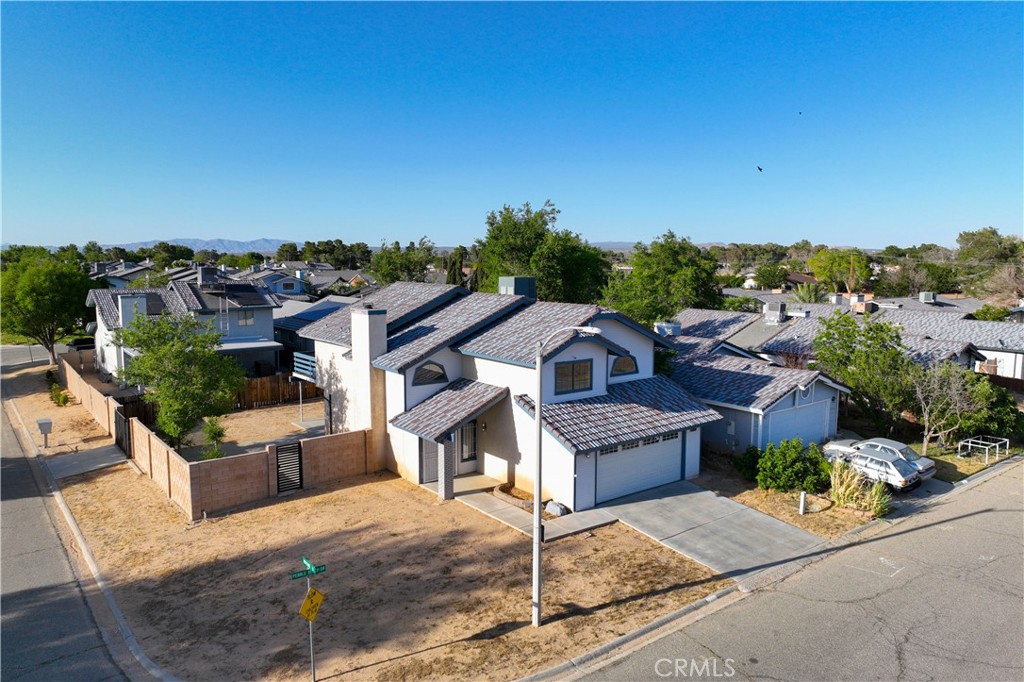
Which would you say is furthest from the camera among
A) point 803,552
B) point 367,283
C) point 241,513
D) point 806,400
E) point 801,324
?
point 367,283

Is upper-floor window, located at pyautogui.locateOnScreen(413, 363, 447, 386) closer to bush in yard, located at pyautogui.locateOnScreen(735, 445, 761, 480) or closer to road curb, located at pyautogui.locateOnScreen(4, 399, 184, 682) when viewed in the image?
road curb, located at pyautogui.locateOnScreen(4, 399, 184, 682)

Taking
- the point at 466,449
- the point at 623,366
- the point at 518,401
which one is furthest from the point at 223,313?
the point at 623,366

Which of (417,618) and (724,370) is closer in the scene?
(417,618)

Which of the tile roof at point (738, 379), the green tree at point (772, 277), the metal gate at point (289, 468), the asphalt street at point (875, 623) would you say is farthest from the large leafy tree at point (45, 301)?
the green tree at point (772, 277)

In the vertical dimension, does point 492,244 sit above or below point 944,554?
above

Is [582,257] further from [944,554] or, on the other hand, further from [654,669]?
[654,669]

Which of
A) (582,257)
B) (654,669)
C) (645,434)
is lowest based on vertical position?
(654,669)

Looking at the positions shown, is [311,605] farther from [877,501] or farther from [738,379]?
[738,379]

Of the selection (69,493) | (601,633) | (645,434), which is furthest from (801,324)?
(69,493)
